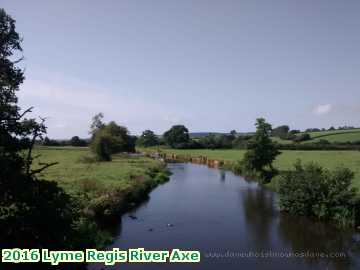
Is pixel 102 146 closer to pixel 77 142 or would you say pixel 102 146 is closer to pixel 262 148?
pixel 262 148

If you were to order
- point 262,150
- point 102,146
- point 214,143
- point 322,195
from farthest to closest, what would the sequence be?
point 214,143 → point 102,146 → point 262,150 → point 322,195

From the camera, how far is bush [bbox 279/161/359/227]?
27453 mm

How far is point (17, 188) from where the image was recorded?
14.3 m

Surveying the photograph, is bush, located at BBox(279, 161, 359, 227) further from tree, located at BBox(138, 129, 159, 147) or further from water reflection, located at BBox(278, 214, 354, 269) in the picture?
tree, located at BBox(138, 129, 159, 147)

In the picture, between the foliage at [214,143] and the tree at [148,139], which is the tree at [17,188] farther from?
the tree at [148,139]

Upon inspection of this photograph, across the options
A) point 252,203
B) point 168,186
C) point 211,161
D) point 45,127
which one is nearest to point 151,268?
point 45,127

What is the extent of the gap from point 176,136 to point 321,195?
121300mm

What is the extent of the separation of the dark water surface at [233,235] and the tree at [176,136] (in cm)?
10774

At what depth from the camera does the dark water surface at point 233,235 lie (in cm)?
2044

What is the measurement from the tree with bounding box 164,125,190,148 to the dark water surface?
107741mm

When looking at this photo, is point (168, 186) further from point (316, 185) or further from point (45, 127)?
point (45, 127)

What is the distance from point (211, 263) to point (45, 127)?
37.8ft

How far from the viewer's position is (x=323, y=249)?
22.5 m

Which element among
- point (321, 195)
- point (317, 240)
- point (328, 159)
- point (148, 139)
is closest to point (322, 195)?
point (321, 195)
